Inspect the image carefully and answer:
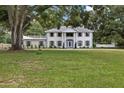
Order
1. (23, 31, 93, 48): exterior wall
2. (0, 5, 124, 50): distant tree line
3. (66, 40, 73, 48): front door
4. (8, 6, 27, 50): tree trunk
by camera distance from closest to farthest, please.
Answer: (8, 6, 27, 50): tree trunk < (0, 5, 124, 50): distant tree line < (23, 31, 93, 48): exterior wall < (66, 40, 73, 48): front door

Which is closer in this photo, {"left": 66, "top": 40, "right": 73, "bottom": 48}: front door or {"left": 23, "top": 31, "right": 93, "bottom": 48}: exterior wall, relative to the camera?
{"left": 23, "top": 31, "right": 93, "bottom": 48}: exterior wall

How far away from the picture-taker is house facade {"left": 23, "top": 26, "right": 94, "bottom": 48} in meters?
37.4

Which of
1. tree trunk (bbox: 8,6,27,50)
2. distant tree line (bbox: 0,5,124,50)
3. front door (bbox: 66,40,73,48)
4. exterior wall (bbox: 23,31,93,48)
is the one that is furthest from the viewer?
front door (bbox: 66,40,73,48)

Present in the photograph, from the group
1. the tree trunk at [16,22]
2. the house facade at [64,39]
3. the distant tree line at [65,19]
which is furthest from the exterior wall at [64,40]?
the tree trunk at [16,22]

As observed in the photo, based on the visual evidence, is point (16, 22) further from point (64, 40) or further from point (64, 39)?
point (64, 39)

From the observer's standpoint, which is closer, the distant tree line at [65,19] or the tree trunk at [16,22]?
the tree trunk at [16,22]

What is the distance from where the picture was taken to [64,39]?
4072cm

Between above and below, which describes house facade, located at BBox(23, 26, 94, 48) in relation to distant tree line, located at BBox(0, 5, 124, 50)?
below

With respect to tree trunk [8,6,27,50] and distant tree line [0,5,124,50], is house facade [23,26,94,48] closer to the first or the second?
distant tree line [0,5,124,50]

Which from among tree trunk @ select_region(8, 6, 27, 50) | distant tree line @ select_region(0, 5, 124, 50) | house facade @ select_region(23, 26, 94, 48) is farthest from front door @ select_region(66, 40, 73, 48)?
tree trunk @ select_region(8, 6, 27, 50)

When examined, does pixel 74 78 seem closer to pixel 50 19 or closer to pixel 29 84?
pixel 29 84

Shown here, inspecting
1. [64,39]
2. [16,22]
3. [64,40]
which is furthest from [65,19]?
[64,39]

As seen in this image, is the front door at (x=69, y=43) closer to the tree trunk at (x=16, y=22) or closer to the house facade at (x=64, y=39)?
the house facade at (x=64, y=39)

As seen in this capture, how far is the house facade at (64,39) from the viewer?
37375mm
